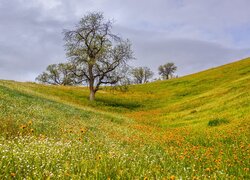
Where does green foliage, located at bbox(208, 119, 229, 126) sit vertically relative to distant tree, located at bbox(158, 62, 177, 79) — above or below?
below

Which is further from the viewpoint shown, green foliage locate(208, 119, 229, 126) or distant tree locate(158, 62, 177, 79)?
distant tree locate(158, 62, 177, 79)

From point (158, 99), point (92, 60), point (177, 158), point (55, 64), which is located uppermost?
point (55, 64)

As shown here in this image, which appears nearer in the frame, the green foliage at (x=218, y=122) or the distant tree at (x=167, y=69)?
the green foliage at (x=218, y=122)

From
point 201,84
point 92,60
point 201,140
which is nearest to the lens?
point 201,140

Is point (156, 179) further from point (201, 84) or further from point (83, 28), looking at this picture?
point (201, 84)

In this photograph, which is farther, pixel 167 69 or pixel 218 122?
pixel 167 69

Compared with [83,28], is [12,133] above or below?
below

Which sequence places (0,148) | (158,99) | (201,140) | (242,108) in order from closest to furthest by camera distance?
(0,148), (201,140), (242,108), (158,99)

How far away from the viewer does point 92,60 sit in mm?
48562

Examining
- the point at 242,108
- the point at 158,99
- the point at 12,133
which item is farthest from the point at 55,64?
the point at 12,133

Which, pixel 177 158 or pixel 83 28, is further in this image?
pixel 83 28

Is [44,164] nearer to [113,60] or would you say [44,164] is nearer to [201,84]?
[113,60]

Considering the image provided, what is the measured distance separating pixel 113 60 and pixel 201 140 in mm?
35973

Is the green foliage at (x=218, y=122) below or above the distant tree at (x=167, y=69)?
below
